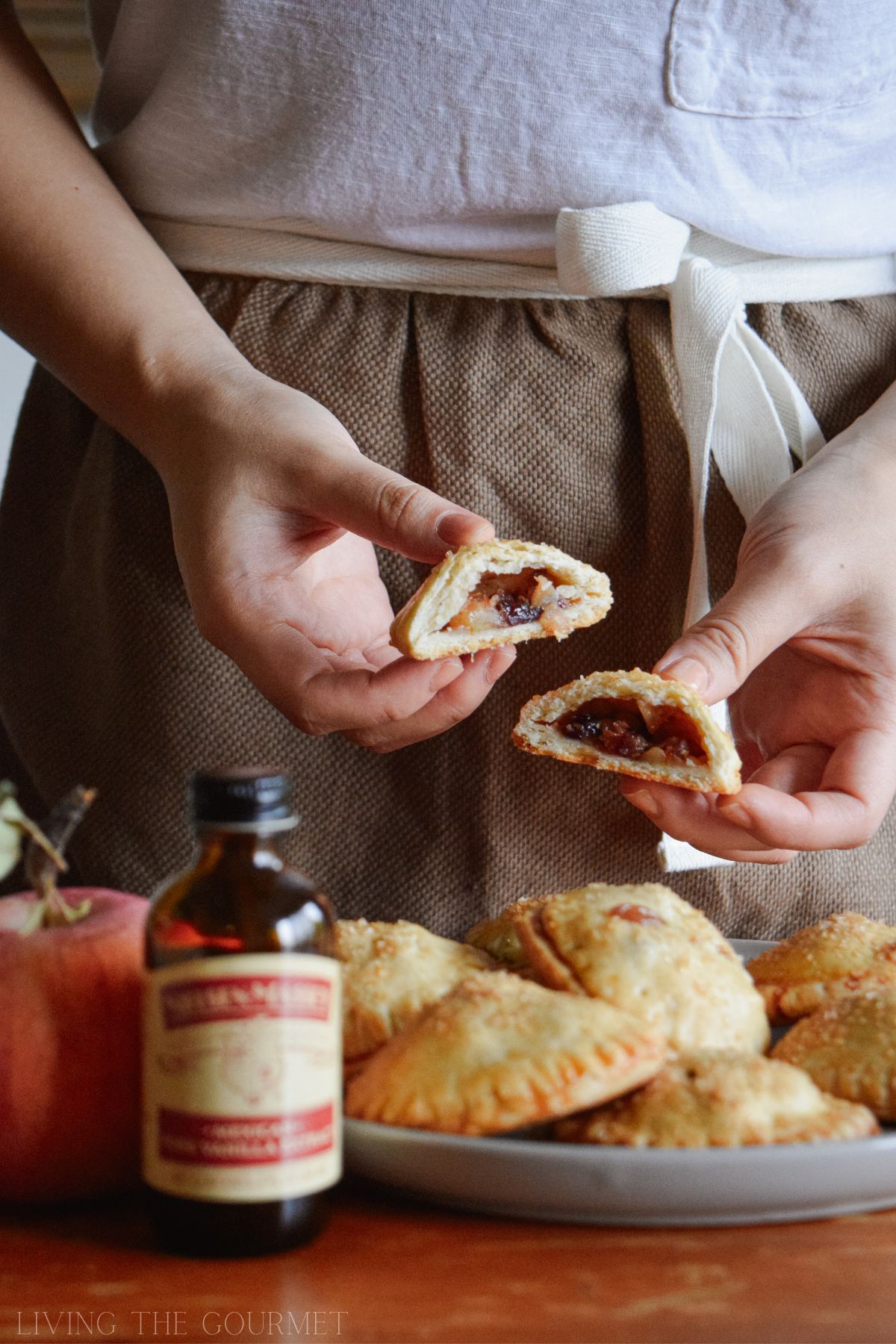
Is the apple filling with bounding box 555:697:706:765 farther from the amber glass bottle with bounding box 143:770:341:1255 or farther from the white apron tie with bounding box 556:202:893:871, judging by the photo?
the amber glass bottle with bounding box 143:770:341:1255

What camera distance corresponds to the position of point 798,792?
4.86 ft

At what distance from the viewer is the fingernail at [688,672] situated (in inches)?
49.8

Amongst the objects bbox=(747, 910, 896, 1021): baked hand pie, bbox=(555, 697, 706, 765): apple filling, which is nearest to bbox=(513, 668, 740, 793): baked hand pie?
bbox=(555, 697, 706, 765): apple filling

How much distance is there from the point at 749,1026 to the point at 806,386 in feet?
3.16

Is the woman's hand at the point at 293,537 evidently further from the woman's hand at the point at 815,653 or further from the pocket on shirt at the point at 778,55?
the pocket on shirt at the point at 778,55

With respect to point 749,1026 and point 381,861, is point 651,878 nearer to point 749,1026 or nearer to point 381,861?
point 381,861

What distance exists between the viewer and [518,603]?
1392mm

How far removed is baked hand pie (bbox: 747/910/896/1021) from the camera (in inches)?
44.1

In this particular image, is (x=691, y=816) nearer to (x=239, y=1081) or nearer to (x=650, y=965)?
(x=650, y=965)

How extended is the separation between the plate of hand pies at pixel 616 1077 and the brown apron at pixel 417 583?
0.55m

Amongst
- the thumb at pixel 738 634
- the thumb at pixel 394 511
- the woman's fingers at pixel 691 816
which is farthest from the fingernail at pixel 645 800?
the thumb at pixel 394 511

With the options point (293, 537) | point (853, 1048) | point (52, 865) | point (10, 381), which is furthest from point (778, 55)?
point (10, 381)

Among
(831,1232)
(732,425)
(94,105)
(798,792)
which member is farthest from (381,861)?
(94,105)

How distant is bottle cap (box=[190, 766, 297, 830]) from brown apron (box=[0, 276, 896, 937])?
0.87 metres
